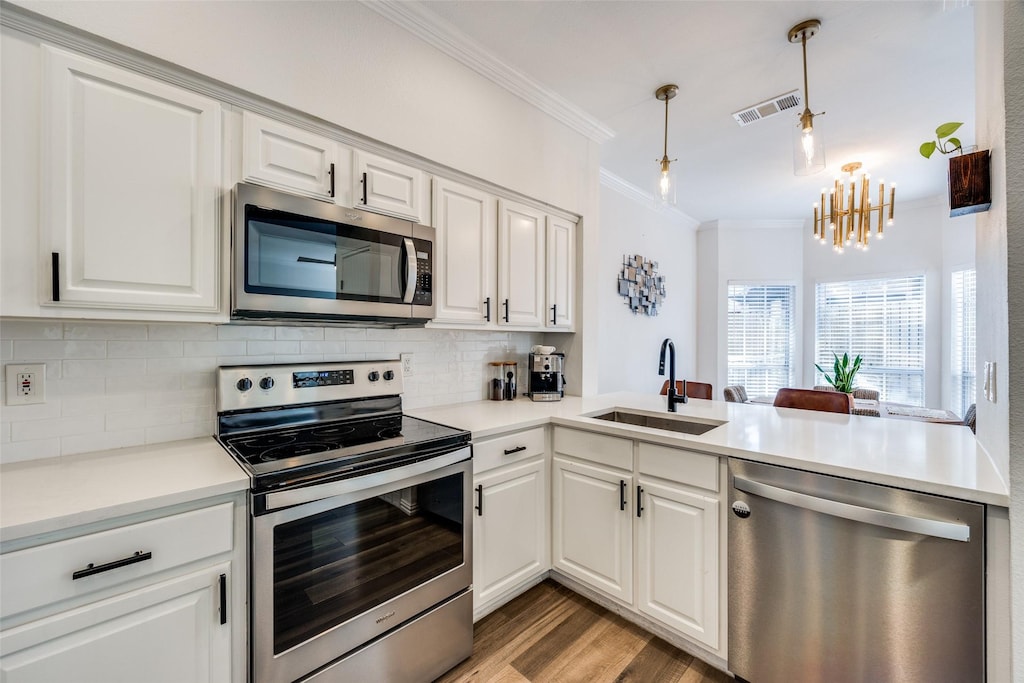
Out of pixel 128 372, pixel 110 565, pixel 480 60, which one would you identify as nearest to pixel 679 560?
pixel 110 565

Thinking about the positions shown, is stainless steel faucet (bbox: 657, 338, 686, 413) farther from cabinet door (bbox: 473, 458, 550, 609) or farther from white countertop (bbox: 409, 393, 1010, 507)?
cabinet door (bbox: 473, 458, 550, 609)

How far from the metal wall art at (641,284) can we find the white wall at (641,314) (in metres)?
0.07

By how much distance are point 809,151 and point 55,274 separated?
2.93 metres

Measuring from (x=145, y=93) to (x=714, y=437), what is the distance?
7.62 feet

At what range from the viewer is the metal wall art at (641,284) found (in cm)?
423

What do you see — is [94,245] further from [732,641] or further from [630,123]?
[630,123]

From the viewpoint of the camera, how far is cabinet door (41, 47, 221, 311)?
47.3 inches

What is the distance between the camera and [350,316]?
5.74 ft

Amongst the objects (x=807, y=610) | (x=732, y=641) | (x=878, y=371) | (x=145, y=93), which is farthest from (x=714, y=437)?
(x=878, y=371)

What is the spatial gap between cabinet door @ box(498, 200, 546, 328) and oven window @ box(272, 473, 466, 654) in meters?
1.10

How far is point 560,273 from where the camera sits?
2.83m

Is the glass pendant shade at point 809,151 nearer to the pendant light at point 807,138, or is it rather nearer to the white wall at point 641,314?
the pendant light at point 807,138

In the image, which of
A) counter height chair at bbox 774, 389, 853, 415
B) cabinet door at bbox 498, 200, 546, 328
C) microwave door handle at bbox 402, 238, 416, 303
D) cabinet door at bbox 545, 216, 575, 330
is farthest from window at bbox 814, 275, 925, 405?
microwave door handle at bbox 402, 238, 416, 303

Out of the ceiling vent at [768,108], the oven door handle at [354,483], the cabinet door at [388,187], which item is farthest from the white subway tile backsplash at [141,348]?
the ceiling vent at [768,108]
